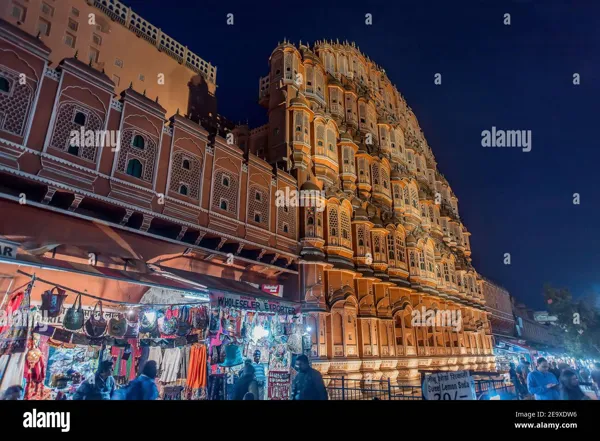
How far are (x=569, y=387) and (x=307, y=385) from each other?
6.43m

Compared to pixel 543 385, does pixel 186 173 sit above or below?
above

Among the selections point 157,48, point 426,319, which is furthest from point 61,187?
point 426,319

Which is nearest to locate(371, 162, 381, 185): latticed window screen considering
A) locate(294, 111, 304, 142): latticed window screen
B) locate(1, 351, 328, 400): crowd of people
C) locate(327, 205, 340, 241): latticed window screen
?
locate(327, 205, 340, 241): latticed window screen

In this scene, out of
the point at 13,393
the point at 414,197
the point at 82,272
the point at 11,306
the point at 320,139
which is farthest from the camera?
the point at 414,197

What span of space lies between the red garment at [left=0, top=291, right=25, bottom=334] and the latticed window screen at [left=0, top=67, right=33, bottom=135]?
567cm

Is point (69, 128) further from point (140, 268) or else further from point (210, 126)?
point (210, 126)

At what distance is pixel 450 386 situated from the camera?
9.76 m

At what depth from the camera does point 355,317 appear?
2594cm

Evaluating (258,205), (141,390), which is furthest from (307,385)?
(258,205)

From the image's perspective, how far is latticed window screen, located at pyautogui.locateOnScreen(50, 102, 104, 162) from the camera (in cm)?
1415

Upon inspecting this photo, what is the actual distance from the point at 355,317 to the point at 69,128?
65.6 ft

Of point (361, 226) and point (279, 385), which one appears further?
point (361, 226)

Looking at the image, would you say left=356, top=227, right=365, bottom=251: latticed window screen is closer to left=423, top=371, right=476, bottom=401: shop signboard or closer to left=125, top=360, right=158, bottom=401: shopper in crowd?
left=423, top=371, right=476, bottom=401: shop signboard

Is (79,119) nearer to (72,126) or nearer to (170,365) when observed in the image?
(72,126)
